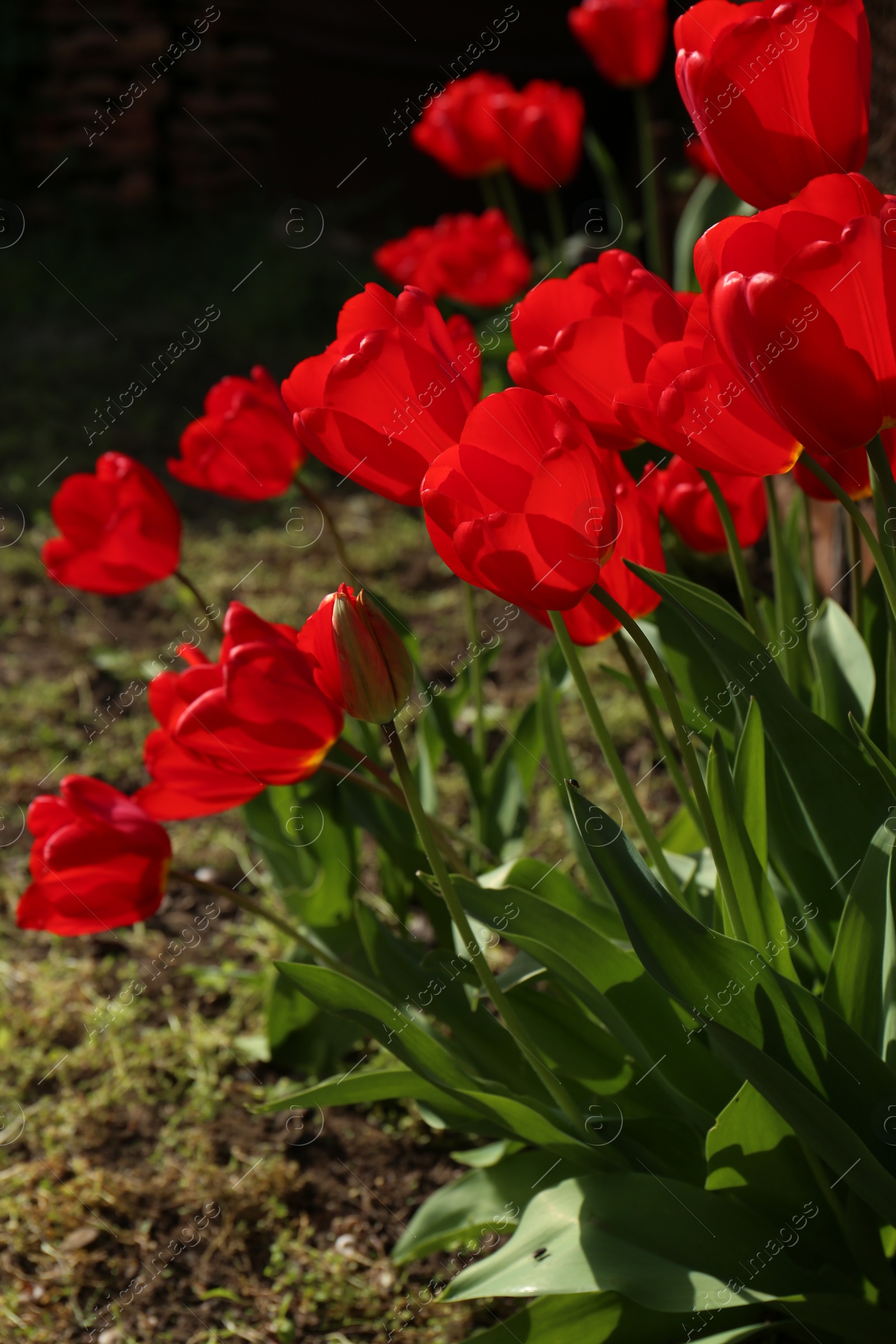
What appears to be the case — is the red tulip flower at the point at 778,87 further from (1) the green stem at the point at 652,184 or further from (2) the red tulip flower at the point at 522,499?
(1) the green stem at the point at 652,184

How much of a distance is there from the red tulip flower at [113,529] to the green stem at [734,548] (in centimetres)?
69

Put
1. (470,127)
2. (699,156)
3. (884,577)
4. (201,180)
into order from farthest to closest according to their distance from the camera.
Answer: (201,180) < (470,127) < (699,156) < (884,577)

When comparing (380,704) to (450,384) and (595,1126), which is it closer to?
(450,384)

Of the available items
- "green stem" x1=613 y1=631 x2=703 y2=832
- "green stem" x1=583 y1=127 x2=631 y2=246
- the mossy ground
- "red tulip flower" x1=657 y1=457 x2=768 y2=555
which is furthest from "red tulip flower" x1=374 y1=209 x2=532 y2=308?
"green stem" x1=613 y1=631 x2=703 y2=832

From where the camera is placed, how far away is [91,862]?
114cm

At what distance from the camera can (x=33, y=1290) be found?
1465mm

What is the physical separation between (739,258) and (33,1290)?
1472 mm

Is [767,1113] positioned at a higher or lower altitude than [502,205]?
lower

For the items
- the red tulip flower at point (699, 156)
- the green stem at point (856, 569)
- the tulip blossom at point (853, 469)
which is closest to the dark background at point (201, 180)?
the red tulip flower at point (699, 156)

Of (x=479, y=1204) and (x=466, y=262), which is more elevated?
(x=466, y=262)

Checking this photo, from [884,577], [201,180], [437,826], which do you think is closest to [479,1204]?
[437,826]

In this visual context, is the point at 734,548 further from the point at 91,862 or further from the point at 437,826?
the point at 91,862

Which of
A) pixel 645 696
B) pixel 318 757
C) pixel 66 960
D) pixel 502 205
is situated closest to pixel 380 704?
pixel 318 757

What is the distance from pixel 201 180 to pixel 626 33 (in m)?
4.43
